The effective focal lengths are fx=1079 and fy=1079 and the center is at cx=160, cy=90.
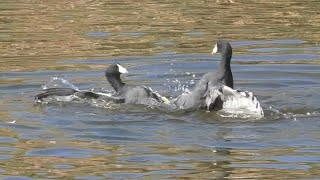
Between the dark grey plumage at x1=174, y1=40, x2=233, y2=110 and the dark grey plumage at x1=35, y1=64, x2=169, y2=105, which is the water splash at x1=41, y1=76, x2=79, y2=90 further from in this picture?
the dark grey plumage at x1=174, y1=40, x2=233, y2=110

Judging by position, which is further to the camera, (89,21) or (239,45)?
(89,21)

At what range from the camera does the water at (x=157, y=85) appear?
8.47m

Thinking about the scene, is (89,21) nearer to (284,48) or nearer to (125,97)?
(284,48)

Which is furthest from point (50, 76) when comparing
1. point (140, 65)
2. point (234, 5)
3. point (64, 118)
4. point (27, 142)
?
point (234, 5)

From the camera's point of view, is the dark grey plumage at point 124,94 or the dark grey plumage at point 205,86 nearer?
the dark grey plumage at point 205,86

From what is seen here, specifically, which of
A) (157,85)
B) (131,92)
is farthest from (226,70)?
(157,85)

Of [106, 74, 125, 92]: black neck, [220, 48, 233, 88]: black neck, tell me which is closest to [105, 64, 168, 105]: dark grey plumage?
[106, 74, 125, 92]: black neck

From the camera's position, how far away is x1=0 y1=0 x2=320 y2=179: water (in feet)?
27.8

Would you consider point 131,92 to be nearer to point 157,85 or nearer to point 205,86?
point 205,86

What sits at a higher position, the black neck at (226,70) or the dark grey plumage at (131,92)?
the black neck at (226,70)

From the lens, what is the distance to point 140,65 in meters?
13.2

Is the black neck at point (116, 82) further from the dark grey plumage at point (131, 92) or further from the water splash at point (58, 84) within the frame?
the water splash at point (58, 84)

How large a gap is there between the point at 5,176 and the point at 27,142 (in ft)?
3.73

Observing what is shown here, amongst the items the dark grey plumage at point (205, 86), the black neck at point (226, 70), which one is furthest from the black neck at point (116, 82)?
the black neck at point (226, 70)
